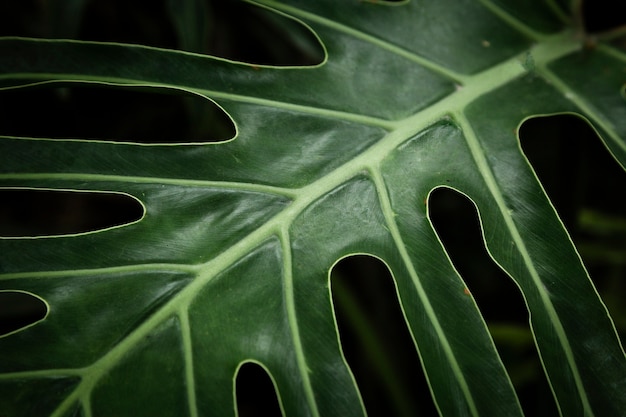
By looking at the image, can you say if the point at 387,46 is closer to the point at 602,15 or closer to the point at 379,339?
the point at 602,15

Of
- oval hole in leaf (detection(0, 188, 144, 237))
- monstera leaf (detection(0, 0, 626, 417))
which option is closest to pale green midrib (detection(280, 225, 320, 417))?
monstera leaf (detection(0, 0, 626, 417))

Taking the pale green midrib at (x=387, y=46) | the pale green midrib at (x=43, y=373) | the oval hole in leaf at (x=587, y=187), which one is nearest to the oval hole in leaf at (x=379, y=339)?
the oval hole in leaf at (x=587, y=187)

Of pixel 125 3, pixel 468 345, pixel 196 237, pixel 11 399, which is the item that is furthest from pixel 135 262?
pixel 125 3

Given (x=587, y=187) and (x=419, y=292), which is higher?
(x=587, y=187)

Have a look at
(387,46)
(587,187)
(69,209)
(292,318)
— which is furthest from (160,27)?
(587,187)

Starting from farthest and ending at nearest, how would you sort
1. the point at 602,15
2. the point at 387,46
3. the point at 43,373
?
the point at 602,15, the point at 387,46, the point at 43,373

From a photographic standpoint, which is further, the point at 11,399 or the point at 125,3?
the point at 125,3

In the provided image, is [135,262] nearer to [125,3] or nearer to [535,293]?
[535,293]
